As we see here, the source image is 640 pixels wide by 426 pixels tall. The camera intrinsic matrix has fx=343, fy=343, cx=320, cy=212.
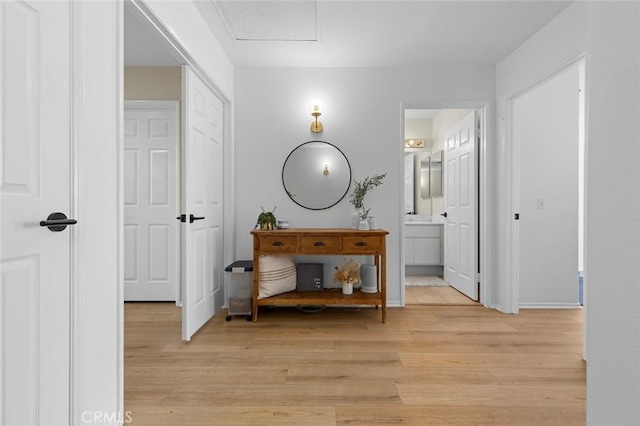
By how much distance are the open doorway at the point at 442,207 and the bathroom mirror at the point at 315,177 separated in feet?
4.66

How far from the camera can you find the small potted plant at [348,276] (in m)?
3.19

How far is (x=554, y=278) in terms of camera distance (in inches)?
135

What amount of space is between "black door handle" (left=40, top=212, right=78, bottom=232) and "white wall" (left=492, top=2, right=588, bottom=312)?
322 centimetres

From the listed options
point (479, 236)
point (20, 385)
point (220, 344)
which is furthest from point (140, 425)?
point (479, 236)

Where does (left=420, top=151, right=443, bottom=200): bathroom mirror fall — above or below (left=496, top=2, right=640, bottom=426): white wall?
above

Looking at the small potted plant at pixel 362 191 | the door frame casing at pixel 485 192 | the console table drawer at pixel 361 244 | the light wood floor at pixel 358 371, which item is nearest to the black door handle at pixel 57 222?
the light wood floor at pixel 358 371

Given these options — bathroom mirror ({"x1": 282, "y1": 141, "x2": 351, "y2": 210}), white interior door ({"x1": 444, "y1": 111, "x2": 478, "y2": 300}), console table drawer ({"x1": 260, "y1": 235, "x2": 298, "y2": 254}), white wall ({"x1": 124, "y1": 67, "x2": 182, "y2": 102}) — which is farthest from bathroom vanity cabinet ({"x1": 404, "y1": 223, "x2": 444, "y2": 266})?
white wall ({"x1": 124, "y1": 67, "x2": 182, "y2": 102})

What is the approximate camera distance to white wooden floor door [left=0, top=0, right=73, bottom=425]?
3.34 ft

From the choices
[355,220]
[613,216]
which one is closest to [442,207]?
[355,220]

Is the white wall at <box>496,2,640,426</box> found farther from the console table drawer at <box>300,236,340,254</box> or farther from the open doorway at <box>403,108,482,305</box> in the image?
the open doorway at <box>403,108,482,305</box>

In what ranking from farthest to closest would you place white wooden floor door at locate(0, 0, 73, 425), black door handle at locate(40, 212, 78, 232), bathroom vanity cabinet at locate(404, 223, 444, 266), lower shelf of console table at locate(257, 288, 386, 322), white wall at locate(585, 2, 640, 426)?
bathroom vanity cabinet at locate(404, 223, 444, 266) < lower shelf of console table at locate(257, 288, 386, 322) < black door handle at locate(40, 212, 78, 232) < white wooden floor door at locate(0, 0, 73, 425) < white wall at locate(585, 2, 640, 426)

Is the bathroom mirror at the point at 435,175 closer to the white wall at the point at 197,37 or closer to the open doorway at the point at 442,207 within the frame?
the open doorway at the point at 442,207

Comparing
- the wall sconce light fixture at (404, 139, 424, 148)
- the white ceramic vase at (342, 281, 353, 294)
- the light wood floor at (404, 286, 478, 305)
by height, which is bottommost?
the light wood floor at (404, 286, 478, 305)

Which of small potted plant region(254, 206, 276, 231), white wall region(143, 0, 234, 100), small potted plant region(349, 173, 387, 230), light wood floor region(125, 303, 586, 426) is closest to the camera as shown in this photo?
light wood floor region(125, 303, 586, 426)
